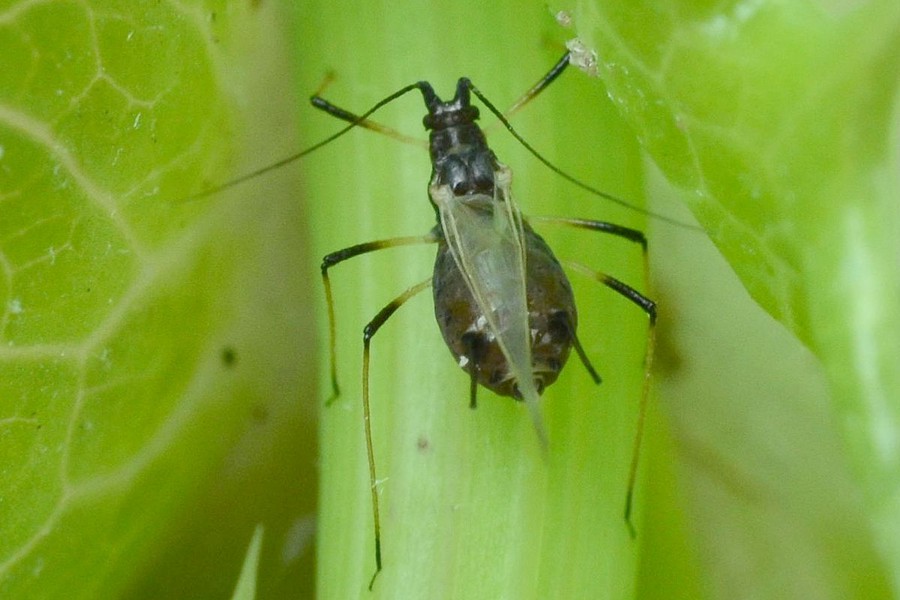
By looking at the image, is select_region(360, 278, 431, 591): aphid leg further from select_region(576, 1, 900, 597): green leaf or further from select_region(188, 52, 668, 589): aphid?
select_region(576, 1, 900, 597): green leaf

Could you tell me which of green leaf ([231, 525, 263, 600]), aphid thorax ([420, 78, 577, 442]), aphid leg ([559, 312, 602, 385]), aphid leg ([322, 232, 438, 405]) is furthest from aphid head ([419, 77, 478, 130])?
green leaf ([231, 525, 263, 600])

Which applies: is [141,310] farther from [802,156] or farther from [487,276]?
[802,156]

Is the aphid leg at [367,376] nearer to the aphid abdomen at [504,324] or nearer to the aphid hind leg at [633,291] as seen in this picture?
the aphid abdomen at [504,324]

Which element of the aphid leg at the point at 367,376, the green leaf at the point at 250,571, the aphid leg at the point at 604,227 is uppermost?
the aphid leg at the point at 604,227

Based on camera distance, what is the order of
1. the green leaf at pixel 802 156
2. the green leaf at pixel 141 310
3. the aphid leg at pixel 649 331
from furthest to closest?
the aphid leg at pixel 649 331
the green leaf at pixel 141 310
the green leaf at pixel 802 156

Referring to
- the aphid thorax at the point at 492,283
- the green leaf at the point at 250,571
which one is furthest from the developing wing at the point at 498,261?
the green leaf at the point at 250,571

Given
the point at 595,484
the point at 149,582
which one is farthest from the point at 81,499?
the point at 595,484
